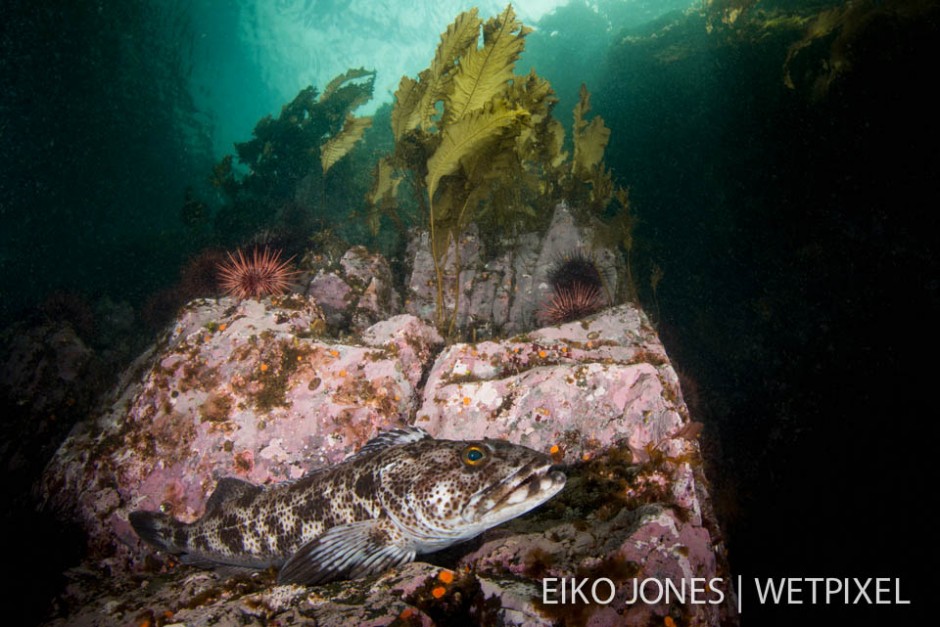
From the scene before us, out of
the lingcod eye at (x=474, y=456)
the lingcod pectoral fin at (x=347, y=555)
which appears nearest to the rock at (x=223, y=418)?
the lingcod pectoral fin at (x=347, y=555)

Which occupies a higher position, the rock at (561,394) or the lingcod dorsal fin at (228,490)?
the rock at (561,394)

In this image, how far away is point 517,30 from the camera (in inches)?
188

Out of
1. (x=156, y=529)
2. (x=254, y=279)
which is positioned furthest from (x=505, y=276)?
(x=156, y=529)

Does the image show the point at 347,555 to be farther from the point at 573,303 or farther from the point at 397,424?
the point at 573,303

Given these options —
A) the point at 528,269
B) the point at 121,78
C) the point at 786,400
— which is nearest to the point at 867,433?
the point at 786,400

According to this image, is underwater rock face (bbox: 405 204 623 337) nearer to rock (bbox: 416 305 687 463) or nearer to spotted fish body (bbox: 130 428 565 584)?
rock (bbox: 416 305 687 463)

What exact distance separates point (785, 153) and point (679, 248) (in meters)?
3.10

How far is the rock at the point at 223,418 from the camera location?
12.6 ft

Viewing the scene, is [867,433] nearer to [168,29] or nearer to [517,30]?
[517,30]

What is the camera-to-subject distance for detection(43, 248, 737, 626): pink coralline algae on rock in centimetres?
205

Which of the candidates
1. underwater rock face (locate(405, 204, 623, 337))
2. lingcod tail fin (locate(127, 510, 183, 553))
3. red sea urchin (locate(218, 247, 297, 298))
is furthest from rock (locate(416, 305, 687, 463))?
red sea urchin (locate(218, 247, 297, 298))

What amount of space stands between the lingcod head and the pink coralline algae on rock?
0.28 m

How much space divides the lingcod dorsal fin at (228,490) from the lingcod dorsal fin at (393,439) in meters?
1.20

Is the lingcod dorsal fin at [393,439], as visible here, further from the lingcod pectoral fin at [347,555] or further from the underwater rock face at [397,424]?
the underwater rock face at [397,424]
